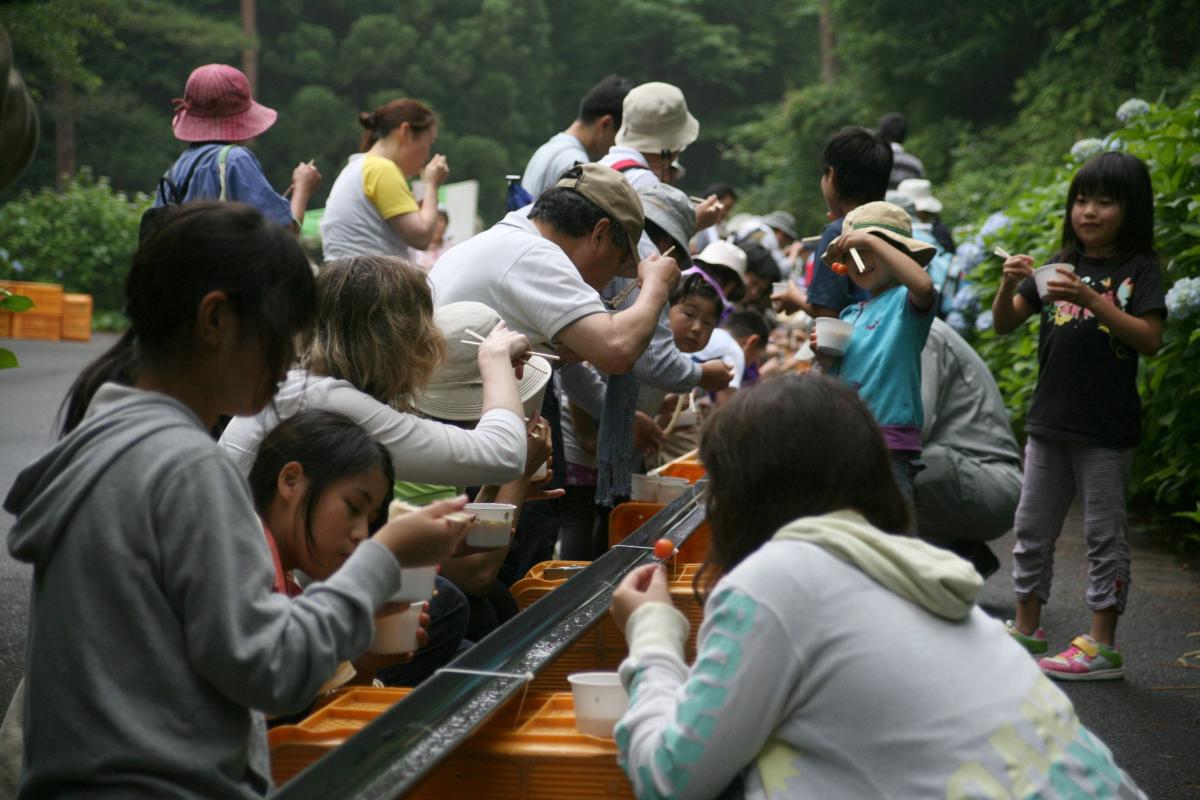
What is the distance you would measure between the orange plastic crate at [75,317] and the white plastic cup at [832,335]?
57.6 ft

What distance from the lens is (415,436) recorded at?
365cm

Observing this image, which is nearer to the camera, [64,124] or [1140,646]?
[1140,646]

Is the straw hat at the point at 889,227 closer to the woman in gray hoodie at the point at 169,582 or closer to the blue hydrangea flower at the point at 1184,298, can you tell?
the blue hydrangea flower at the point at 1184,298

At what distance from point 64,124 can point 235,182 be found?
3582 cm

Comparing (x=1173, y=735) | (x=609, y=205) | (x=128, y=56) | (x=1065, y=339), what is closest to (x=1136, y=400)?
(x=1065, y=339)

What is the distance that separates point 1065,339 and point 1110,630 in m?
1.21

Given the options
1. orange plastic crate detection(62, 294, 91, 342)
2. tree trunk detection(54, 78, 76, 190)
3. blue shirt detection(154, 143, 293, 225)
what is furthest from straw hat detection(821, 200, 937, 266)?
tree trunk detection(54, 78, 76, 190)

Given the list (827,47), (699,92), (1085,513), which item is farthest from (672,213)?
(699,92)

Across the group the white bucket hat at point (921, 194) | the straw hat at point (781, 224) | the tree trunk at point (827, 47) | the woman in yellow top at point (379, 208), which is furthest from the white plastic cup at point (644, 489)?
the tree trunk at point (827, 47)

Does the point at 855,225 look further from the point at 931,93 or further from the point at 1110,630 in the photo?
the point at 931,93

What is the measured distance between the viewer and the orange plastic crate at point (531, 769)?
104 inches

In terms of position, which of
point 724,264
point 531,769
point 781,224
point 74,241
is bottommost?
point 74,241

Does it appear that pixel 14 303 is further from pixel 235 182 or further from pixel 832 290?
pixel 832 290

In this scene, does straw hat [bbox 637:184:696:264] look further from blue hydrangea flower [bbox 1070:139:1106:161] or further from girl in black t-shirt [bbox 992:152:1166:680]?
blue hydrangea flower [bbox 1070:139:1106:161]
